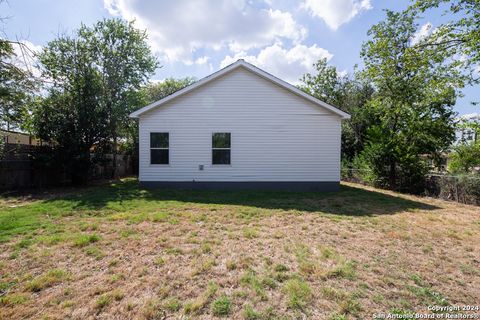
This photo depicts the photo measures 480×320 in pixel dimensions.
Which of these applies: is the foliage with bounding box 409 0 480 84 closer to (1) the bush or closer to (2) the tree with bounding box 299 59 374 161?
(1) the bush

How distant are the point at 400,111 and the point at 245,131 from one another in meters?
8.16

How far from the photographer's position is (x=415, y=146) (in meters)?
11.6

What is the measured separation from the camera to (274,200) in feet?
→ 28.6

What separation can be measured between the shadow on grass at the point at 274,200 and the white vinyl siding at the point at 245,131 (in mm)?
1045

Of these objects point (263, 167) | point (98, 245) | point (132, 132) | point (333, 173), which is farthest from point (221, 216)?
point (132, 132)

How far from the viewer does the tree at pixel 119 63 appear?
16391 mm

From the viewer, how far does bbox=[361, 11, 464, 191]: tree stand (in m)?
11.2

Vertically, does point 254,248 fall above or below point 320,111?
below

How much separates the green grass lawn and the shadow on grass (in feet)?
1.31

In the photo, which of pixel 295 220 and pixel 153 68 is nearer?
pixel 295 220

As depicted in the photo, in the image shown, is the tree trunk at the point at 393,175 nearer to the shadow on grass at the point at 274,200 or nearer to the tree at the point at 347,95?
the shadow on grass at the point at 274,200

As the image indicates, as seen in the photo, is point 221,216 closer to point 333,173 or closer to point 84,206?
point 84,206

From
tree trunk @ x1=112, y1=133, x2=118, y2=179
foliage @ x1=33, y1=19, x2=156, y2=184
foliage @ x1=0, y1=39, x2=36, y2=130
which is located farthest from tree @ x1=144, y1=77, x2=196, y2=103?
foliage @ x1=0, y1=39, x2=36, y2=130

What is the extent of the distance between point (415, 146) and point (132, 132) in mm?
18121
